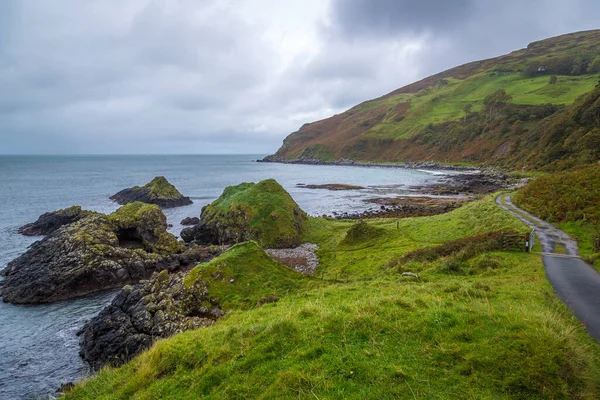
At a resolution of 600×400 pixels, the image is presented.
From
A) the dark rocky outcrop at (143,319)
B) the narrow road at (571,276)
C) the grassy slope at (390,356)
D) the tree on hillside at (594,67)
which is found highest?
the tree on hillside at (594,67)

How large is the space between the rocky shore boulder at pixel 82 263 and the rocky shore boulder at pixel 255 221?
6210 mm

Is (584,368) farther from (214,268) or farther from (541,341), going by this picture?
(214,268)

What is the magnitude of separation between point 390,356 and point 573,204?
101 ft

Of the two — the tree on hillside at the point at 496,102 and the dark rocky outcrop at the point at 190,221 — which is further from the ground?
the tree on hillside at the point at 496,102

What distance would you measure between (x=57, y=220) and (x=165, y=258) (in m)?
30.0

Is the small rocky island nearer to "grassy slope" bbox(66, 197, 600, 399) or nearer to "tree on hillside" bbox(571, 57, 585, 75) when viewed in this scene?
"grassy slope" bbox(66, 197, 600, 399)

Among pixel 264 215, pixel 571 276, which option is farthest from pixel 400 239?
pixel 264 215

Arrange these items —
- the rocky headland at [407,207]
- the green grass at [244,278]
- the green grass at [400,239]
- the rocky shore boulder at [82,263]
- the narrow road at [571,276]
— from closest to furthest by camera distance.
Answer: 1. the narrow road at [571,276]
2. the green grass at [244,278]
3. the green grass at [400,239]
4. the rocky shore boulder at [82,263]
5. the rocky headland at [407,207]

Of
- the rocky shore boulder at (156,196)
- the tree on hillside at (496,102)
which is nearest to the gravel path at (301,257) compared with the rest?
the rocky shore boulder at (156,196)

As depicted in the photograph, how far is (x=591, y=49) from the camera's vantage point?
197750mm

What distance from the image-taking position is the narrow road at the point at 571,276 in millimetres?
13204

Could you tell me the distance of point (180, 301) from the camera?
68.1 ft

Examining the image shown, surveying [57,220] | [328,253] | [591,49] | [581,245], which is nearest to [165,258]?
[328,253]

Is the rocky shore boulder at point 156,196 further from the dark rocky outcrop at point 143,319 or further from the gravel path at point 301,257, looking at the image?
the dark rocky outcrop at point 143,319
